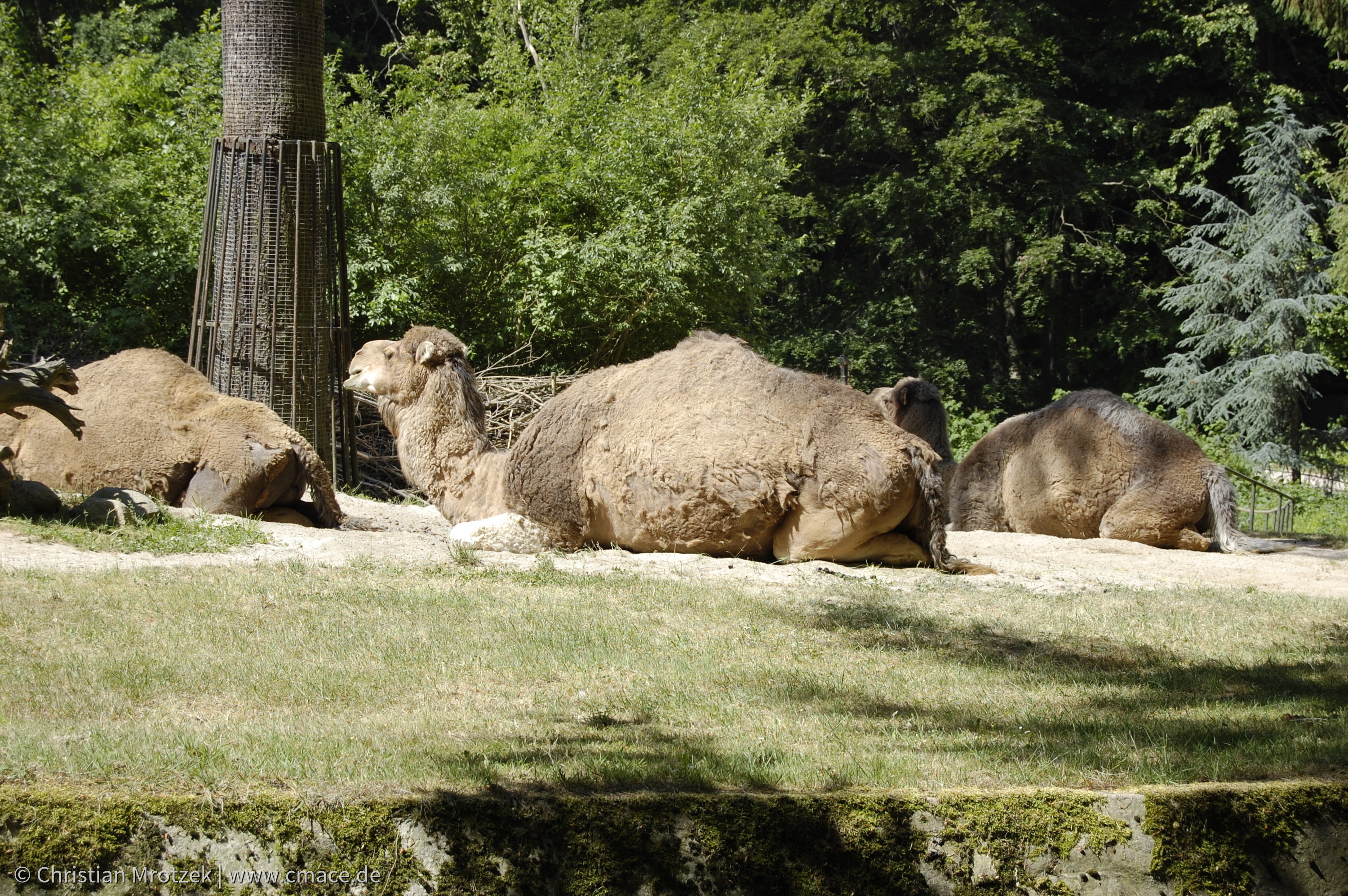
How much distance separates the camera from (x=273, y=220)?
38.8ft

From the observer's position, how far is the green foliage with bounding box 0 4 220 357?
51.2 feet

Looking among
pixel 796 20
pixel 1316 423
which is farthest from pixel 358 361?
pixel 1316 423

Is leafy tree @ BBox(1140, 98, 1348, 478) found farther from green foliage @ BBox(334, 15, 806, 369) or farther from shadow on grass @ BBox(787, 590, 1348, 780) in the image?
shadow on grass @ BBox(787, 590, 1348, 780)

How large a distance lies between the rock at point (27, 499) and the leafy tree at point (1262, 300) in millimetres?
23781

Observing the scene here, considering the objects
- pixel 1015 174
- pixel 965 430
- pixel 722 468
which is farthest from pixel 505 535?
pixel 1015 174

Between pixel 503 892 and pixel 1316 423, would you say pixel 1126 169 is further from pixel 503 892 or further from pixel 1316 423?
pixel 503 892

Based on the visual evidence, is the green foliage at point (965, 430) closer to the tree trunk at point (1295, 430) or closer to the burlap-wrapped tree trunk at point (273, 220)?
the tree trunk at point (1295, 430)

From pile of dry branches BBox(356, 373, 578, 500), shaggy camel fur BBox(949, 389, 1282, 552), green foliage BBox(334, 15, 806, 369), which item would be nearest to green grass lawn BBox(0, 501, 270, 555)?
pile of dry branches BBox(356, 373, 578, 500)

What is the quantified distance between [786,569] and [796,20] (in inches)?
1041

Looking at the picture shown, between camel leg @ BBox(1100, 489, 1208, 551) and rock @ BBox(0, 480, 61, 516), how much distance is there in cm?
910

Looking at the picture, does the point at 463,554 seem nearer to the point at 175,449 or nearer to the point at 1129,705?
the point at 175,449

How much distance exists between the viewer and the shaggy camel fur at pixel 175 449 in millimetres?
9398

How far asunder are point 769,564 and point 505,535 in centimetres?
192

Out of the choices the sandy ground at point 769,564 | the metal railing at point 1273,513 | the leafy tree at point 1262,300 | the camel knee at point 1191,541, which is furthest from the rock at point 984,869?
the leafy tree at point 1262,300
